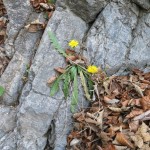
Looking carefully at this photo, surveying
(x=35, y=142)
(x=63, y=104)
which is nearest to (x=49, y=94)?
(x=63, y=104)

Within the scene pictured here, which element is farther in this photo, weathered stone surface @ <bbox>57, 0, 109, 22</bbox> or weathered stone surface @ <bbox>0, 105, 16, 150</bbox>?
weathered stone surface @ <bbox>57, 0, 109, 22</bbox>

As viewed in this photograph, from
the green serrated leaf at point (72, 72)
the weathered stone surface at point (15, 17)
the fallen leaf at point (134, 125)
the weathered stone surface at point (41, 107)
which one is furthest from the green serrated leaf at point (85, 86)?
the weathered stone surface at point (15, 17)

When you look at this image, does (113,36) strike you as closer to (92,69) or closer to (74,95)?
(92,69)

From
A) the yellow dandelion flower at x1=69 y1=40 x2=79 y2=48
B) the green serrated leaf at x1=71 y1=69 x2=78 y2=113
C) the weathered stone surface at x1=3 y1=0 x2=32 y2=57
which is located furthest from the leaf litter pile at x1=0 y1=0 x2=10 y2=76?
the green serrated leaf at x1=71 y1=69 x2=78 y2=113

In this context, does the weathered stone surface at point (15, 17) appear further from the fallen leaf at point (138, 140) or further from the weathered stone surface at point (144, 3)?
the fallen leaf at point (138, 140)

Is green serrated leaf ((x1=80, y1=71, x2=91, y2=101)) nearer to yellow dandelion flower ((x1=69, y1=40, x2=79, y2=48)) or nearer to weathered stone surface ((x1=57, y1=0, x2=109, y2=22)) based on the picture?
yellow dandelion flower ((x1=69, y1=40, x2=79, y2=48))
